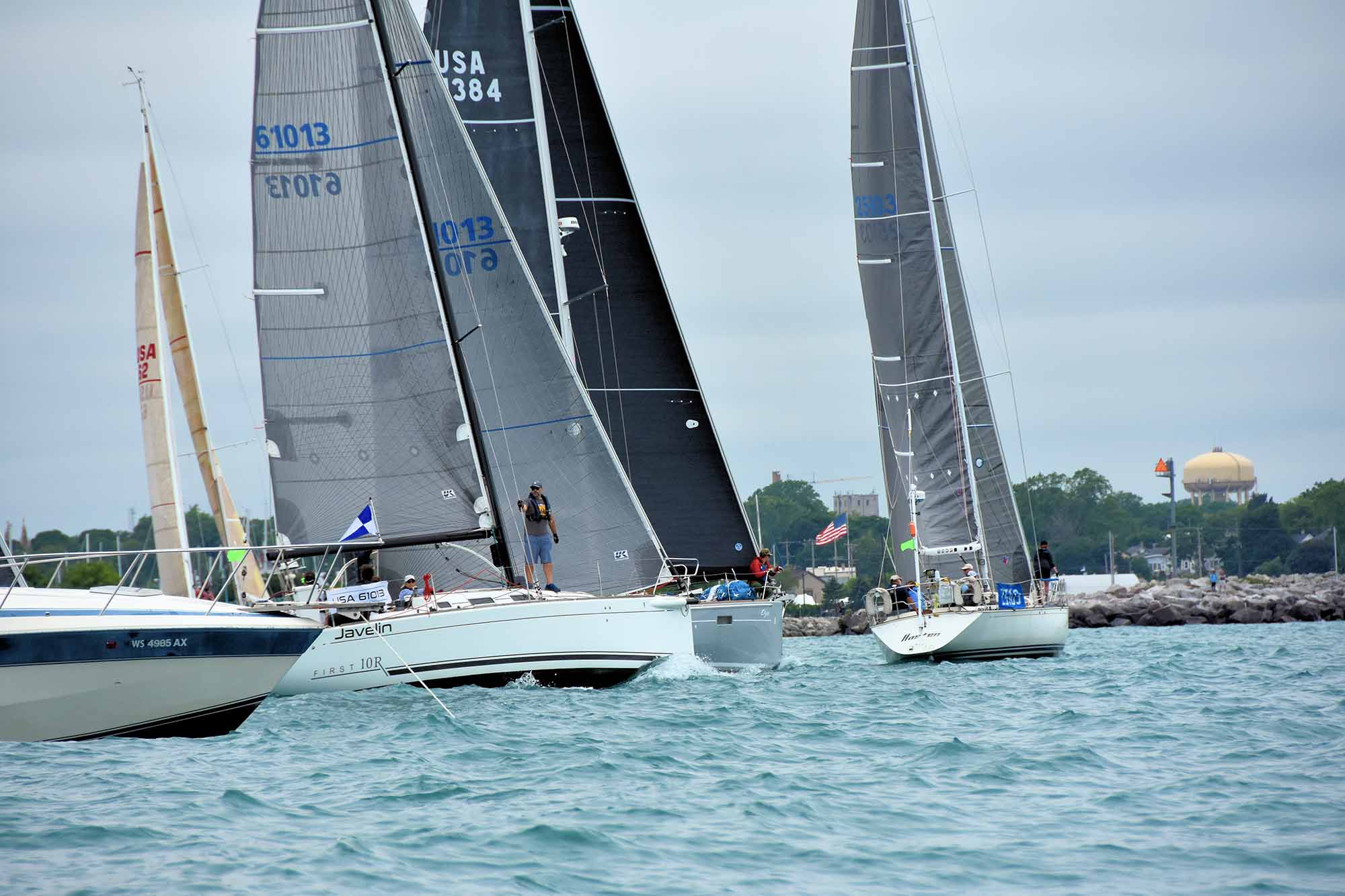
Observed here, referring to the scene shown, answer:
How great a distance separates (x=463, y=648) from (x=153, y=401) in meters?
17.4

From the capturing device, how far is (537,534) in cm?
1897

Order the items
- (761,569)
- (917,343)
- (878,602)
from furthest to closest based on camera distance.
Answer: (917,343) → (878,602) → (761,569)

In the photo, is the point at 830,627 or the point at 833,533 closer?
the point at 833,533

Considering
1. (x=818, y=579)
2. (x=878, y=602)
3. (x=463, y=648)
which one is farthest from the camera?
(x=818, y=579)

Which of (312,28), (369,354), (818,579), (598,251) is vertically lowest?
(818,579)

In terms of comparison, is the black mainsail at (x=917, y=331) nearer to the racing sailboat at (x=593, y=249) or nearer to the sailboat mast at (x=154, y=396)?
the racing sailboat at (x=593, y=249)

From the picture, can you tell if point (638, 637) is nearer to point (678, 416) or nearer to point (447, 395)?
point (447, 395)

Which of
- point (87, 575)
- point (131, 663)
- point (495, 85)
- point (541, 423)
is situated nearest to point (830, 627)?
point (87, 575)

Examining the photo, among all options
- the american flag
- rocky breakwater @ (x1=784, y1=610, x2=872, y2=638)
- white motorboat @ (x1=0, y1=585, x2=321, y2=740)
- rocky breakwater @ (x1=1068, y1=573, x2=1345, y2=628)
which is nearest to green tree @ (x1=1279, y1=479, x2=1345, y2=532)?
rocky breakwater @ (x1=1068, y1=573, x2=1345, y2=628)

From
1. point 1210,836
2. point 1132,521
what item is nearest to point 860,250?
point 1210,836

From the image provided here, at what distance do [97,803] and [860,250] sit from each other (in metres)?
24.6

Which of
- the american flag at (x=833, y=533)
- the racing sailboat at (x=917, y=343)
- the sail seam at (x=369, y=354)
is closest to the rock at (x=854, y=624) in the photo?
the american flag at (x=833, y=533)

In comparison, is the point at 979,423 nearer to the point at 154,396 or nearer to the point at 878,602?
the point at 878,602

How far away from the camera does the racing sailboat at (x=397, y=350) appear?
63.2ft
